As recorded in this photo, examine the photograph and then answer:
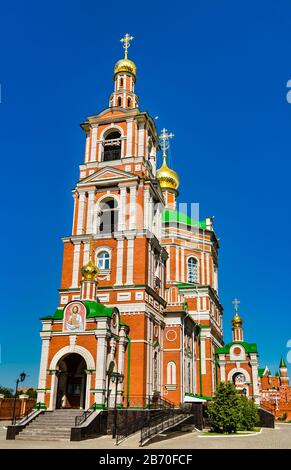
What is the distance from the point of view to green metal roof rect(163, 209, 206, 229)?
39.0 metres

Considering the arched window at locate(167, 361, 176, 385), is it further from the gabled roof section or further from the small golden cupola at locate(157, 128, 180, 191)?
the small golden cupola at locate(157, 128, 180, 191)

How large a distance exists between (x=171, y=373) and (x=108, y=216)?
1005cm

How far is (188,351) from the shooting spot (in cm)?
3016

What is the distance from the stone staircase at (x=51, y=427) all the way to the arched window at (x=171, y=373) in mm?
8141

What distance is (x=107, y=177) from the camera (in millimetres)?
28531

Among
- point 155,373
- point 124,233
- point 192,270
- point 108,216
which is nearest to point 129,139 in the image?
point 108,216

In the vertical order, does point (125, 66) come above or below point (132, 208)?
above

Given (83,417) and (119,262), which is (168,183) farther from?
(83,417)

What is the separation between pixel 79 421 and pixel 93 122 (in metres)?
18.9

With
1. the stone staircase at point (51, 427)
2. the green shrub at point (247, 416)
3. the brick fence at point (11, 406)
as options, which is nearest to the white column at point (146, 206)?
the green shrub at point (247, 416)

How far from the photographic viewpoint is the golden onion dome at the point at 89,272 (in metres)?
24.3

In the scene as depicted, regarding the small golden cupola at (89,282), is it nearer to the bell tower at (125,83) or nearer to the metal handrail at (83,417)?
the metal handrail at (83,417)
